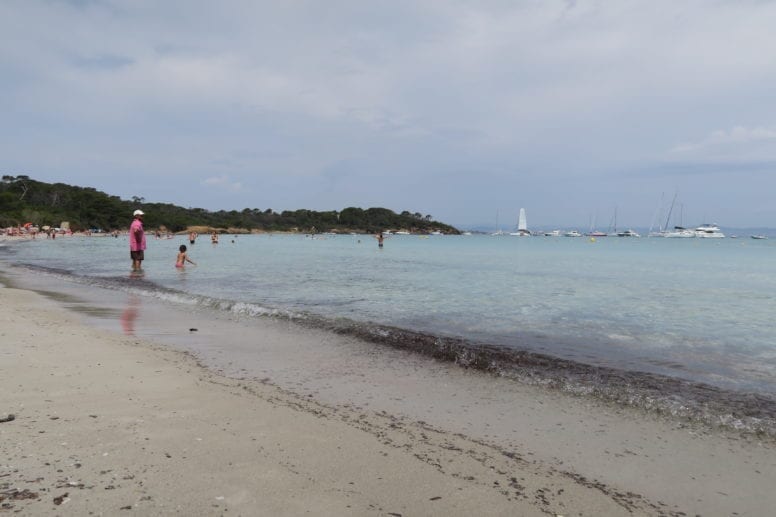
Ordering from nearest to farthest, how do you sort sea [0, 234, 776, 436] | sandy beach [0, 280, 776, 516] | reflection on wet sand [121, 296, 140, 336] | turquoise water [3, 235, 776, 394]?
sandy beach [0, 280, 776, 516] → sea [0, 234, 776, 436] → turquoise water [3, 235, 776, 394] → reflection on wet sand [121, 296, 140, 336]

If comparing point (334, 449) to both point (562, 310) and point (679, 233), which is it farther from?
point (679, 233)

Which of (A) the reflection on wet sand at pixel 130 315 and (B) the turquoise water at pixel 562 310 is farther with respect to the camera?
(A) the reflection on wet sand at pixel 130 315

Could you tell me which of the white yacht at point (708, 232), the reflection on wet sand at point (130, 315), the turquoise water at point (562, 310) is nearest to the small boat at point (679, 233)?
the white yacht at point (708, 232)

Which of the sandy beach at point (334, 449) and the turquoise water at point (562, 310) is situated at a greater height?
the sandy beach at point (334, 449)

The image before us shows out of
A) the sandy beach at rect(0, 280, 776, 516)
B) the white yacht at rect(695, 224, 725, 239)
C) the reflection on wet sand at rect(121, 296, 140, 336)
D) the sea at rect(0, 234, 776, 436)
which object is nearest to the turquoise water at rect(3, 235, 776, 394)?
the sea at rect(0, 234, 776, 436)

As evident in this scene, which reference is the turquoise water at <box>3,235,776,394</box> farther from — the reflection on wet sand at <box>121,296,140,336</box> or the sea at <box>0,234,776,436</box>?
the reflection on wet sand at <box>121,296,140,336</box>

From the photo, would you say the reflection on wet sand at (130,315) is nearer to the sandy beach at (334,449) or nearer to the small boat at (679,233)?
the sandy beach at (334,449)

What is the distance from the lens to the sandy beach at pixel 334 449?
3.16m

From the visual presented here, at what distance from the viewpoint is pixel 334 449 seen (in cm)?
400

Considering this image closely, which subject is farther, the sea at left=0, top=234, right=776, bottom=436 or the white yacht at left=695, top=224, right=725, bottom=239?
the white yacht at left=695, top=224, right=725, bottom=239

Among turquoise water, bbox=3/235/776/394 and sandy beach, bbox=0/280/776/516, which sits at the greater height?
sandy beach, bbox=0/280/776/516

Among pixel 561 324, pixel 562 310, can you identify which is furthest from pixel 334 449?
pixel 562 310

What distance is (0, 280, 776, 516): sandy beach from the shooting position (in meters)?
3.16

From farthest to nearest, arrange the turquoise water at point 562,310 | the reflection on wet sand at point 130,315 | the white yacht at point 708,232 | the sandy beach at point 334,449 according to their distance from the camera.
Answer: the white yacht at point 708,232
the reflection on wet sand at point 130,315
the turquoise water at point 562,310
the sandy beach at point 334,449
